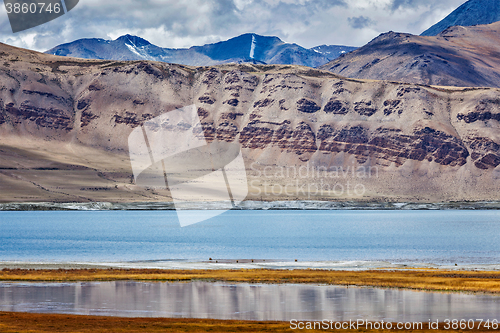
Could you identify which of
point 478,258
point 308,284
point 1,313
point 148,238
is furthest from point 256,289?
point 148,238

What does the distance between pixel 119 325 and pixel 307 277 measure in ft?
64.0

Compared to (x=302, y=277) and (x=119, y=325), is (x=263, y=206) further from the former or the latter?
(x=119, y=325)

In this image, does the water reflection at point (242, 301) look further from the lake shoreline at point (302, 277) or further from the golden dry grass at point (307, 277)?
the golden dry grass at point (307, 277)

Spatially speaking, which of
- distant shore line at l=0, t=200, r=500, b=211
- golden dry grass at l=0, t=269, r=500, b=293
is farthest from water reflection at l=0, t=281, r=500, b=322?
distant shore line at l=0, t=200, r=500, b=211

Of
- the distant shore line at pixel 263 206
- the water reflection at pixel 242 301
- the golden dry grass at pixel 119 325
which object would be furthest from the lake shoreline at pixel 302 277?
the distant shore line at pixel 263 206

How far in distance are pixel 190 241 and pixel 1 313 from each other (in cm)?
5758

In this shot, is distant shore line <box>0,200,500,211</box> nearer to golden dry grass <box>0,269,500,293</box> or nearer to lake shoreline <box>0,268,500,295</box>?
lake shoreline <box>0,268,500,295</box>

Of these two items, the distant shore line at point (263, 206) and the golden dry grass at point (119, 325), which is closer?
the golden dry grass at point (119, 325)

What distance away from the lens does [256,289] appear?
36.8 metres

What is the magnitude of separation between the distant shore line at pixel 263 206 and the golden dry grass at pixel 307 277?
128 m

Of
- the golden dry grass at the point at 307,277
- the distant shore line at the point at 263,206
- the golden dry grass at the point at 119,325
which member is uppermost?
the golden dry grass at the point at 119,325

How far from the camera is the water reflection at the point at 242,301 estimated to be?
28.3 metres

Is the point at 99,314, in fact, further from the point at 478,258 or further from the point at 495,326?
the point at 478,258

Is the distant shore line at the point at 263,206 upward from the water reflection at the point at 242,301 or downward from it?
downward
